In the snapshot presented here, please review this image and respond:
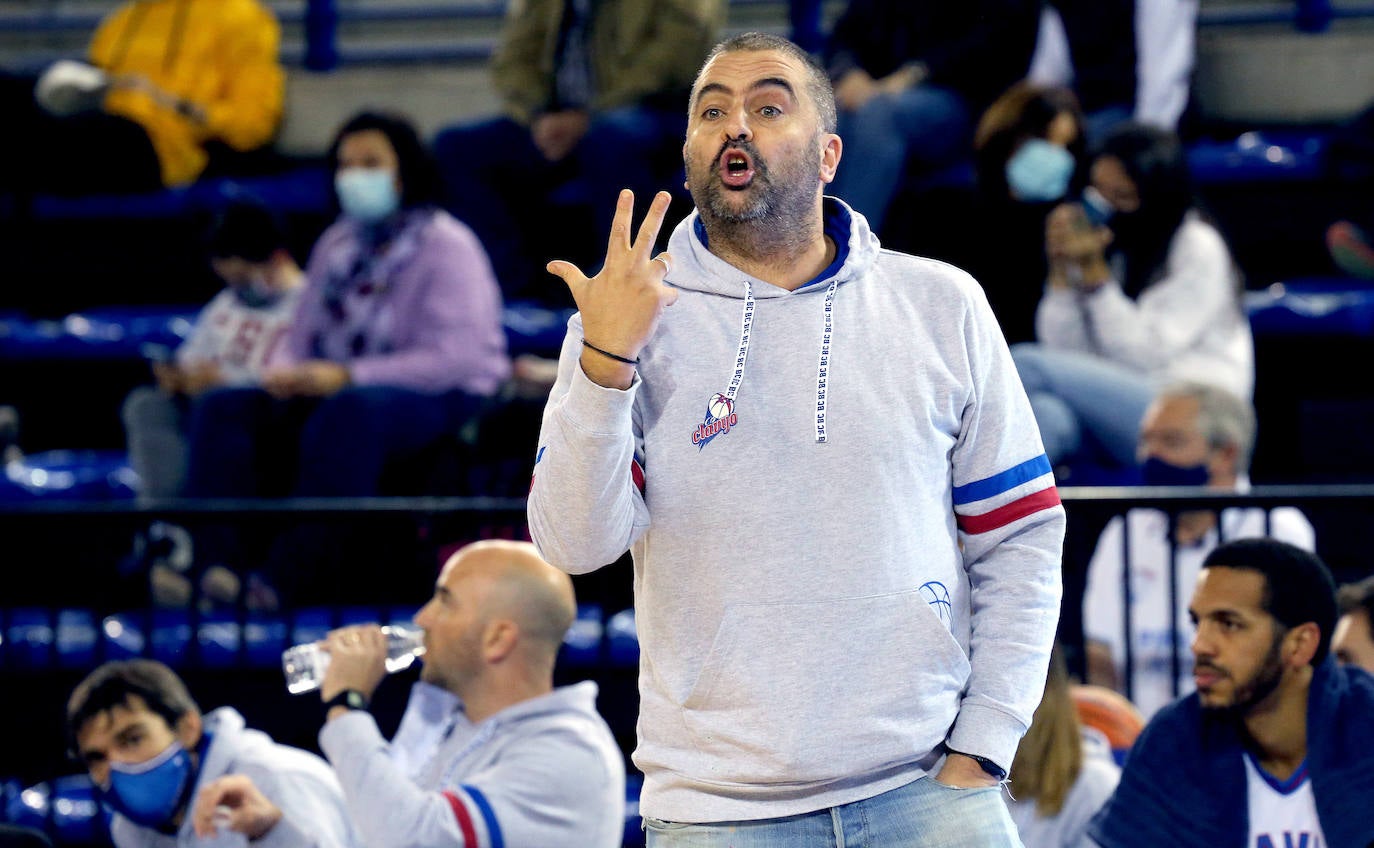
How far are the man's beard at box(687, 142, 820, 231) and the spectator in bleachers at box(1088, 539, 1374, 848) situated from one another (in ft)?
5.12

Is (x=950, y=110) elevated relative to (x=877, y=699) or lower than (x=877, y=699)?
elevated

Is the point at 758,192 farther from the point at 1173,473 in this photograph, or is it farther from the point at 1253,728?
the point at 1173,473

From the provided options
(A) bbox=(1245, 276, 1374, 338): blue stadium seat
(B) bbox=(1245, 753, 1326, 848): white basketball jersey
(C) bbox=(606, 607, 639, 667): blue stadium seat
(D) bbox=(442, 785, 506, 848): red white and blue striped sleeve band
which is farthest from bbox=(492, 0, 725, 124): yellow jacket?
(B) bbox=(1245, 753, 1326, 848): white basketball jersey

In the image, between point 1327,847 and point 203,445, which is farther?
point 203,445

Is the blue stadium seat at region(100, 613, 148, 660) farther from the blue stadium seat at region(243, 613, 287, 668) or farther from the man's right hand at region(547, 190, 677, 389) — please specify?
the man's right hand at region(547, 190, 677, 389)

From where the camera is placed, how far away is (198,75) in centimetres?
768

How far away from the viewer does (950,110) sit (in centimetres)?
638

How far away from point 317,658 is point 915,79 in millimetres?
3342

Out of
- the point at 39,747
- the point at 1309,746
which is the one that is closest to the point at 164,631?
the point at 39,747

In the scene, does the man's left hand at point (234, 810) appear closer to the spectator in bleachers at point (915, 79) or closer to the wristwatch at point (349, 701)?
the wristwatch at point (349, 701)

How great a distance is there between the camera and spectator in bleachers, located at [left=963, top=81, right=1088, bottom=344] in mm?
5848

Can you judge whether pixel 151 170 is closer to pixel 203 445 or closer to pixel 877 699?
pixel 203 445

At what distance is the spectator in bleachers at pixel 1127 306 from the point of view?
538 cm

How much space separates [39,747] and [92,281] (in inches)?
126
